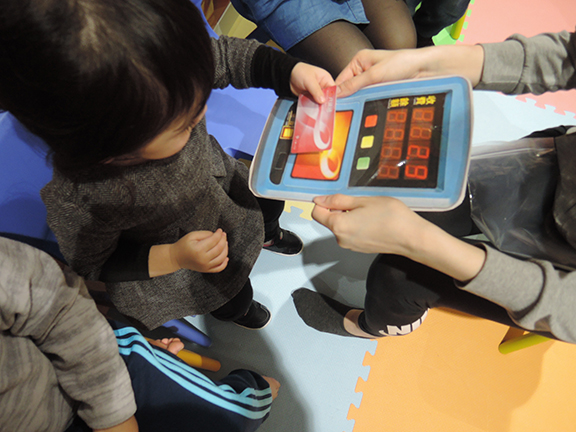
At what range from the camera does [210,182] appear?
498 mm

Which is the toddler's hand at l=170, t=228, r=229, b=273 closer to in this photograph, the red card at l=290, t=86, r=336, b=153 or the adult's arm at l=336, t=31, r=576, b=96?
the red card at l=290, t=86, r=336, b=153

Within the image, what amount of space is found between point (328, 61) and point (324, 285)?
610 mm

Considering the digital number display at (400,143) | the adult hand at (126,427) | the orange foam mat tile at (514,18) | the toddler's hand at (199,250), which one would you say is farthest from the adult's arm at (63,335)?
the orange foam mat tile at (514,18)

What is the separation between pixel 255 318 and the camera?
77 cm

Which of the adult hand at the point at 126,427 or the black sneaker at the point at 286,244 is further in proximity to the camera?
the black sneaker at the point at 286,244

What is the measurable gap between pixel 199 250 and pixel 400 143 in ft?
1.07

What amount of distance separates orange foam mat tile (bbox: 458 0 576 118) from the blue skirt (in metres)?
0.74

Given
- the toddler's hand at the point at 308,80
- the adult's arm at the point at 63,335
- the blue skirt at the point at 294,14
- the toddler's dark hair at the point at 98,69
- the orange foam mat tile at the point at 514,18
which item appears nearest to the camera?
the toddler's dark hair at the point at 98,69

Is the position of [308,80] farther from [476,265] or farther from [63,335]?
[63,335]

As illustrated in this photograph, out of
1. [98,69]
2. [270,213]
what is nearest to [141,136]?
[98,69]

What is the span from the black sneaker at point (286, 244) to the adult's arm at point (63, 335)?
46 cm

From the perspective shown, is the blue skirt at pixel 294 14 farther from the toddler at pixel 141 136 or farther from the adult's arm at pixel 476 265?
the adult's arm at pixel 476 265

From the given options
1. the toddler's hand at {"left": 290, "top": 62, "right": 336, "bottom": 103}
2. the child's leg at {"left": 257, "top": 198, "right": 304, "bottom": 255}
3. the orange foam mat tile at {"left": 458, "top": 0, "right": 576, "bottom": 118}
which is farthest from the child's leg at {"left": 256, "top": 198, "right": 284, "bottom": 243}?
the orange foam mat tile at {"left": 458, "top": 0, "right": 576, "bottom": 118}

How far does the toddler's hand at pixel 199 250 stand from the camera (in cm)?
43
